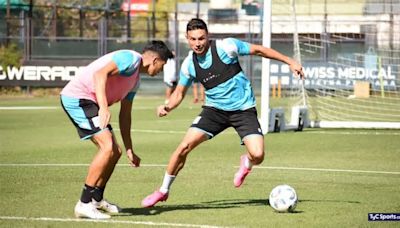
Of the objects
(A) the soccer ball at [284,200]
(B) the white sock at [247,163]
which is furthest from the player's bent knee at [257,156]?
(A) the soccer ball at [284,200]

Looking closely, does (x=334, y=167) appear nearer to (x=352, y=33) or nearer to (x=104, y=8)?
(x=352, y=33)

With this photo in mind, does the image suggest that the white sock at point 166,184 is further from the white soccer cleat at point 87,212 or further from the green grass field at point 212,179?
the white soccer cleat at point 87,212

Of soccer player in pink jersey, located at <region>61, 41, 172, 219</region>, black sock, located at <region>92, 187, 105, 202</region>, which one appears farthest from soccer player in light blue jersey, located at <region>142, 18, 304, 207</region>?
black sock, located at <region>92, 187, 105, 202</region>

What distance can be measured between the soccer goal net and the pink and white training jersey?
1001 centimetres

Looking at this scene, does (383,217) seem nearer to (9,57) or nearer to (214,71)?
(214,71)

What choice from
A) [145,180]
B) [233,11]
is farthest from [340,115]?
[233,11]

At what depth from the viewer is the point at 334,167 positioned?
14125 millimetres

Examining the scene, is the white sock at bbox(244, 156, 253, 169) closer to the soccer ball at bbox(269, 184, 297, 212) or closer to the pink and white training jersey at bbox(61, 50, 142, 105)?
the soccer ball at bbox(269, 184, 297, 212)

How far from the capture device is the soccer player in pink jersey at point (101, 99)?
366 inches

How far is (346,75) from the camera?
30.1 metres

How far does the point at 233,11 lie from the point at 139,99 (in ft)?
39.3

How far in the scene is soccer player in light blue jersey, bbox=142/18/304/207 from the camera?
10203 millimetres

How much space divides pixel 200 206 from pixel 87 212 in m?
1.43

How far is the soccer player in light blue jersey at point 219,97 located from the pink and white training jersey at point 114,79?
0.70 metres
